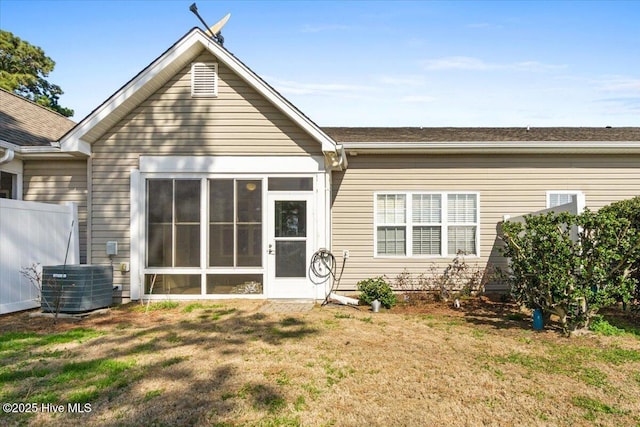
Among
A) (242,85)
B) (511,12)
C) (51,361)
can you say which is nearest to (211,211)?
(242,85)

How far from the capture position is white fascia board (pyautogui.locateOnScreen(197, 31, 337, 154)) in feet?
25.7

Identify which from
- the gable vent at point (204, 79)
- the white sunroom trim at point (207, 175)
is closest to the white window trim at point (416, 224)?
the white sunroom trim at point (207, 175)

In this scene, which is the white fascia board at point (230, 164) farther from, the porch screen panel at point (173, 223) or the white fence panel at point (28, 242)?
the white fence panel at point (28, 242)

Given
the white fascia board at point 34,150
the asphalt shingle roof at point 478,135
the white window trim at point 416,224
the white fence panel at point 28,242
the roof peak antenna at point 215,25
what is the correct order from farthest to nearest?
1. the asphalt shingle roof at point 478,135
2. the white window trim at point 416,224
3. the roof peak antenna at point 215,25
4. the white fascia board at point 34,150
5. the white fence panel at point 28,242

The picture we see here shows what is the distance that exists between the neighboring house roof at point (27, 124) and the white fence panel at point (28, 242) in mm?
1660

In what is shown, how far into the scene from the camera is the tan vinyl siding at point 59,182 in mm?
8695

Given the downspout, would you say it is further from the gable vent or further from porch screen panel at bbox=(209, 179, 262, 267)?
porch screen panel at bbox=(209, 179, 262, 267)

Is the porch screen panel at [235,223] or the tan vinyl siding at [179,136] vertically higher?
the tan vinyl siding at [179,136]

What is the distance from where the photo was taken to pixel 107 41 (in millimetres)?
11016

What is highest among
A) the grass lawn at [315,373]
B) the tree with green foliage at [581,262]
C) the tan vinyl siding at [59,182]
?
the tan vinyl siding at [59,182]

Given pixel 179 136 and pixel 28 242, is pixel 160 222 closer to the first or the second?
pixel 179 136

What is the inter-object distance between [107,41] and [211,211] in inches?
250

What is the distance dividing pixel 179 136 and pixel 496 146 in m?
6.49

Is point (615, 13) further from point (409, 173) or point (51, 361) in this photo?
point (51, 361)
